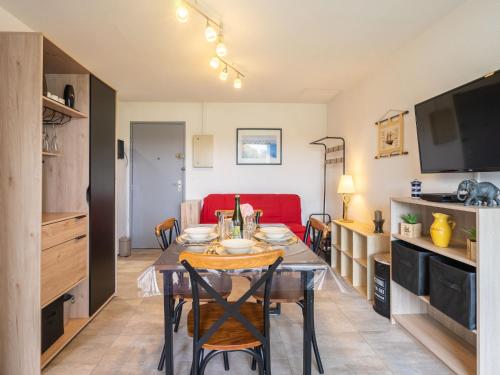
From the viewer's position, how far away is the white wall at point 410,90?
183 cm

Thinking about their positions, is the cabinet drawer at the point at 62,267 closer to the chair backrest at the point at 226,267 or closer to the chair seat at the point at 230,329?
the chair seat at the point at 230,329

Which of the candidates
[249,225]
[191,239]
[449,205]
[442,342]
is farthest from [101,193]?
[442,342]

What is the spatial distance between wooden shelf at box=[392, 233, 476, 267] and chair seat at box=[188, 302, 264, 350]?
45.8 inches

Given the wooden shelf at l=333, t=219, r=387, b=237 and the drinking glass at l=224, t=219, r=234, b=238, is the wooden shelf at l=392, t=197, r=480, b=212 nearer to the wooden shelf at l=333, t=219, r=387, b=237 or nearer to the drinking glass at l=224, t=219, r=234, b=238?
the wooden shelf at l=333, t=219, r=387, b=237

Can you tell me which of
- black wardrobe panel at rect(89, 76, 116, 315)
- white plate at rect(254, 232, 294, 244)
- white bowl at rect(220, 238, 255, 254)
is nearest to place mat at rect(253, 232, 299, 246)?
white plate at rect(254, 232, 294, 244)

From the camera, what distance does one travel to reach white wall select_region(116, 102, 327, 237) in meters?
4.60

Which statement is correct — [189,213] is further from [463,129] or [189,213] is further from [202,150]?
[463,129]

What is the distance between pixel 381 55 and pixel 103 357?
3.48 meters

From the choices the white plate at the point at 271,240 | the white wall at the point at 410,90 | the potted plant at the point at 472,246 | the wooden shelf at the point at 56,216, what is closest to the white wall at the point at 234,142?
the white wall at the point at 410,90

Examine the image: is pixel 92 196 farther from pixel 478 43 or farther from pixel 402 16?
pixel 478 43

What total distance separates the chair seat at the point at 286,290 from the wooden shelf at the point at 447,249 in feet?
2.87

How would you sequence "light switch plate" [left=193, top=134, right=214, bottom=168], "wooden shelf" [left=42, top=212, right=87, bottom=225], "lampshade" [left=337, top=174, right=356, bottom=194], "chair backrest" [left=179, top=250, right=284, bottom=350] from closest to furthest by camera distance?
"chair backrest" [left=179, top=250, right=284, bottom=350]
"wooden shelf" [left=42, top=212, right=87, bottom=225]
"lampshade" [left=337, top=174, right=356, bottom=194]
"light switch plate" [left=193, top=134, right=214, bottom=168]

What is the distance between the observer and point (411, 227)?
2.11 m

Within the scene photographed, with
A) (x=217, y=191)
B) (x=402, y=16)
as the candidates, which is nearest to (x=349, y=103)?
(x=402, y=16)
